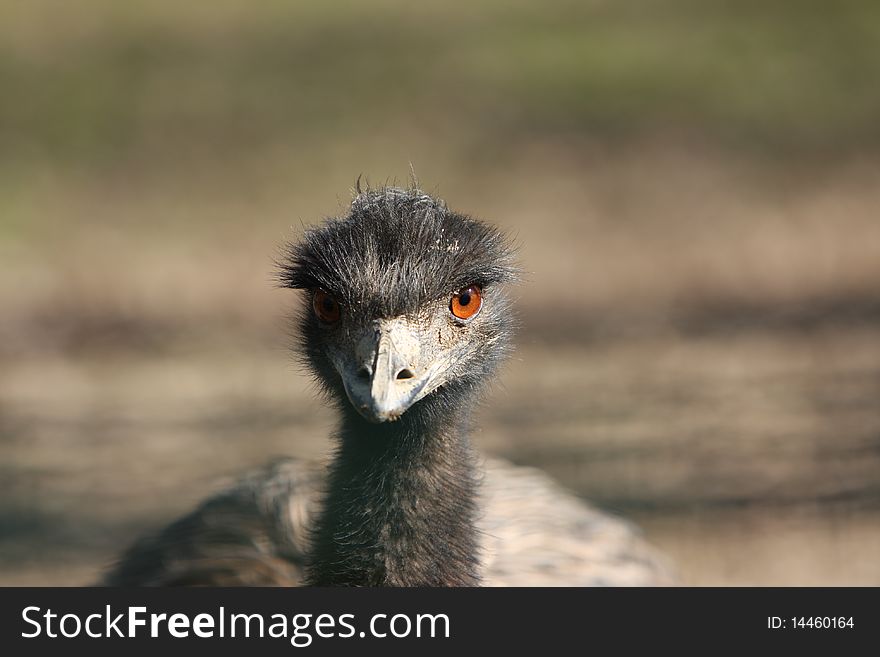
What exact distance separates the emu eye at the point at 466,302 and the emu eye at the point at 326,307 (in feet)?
0.90

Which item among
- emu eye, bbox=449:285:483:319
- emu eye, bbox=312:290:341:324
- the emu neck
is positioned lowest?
the emu neck

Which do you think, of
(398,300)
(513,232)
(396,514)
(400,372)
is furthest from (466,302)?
(513,232)

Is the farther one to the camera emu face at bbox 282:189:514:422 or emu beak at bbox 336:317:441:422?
emu face at bbox 282:189:514:422

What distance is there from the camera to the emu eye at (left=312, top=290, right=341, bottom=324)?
3162mm

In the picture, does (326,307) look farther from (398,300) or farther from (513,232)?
(513,232)

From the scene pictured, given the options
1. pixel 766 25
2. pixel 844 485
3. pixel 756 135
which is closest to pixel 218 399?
pixel 844 485

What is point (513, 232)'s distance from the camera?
25.8 ft

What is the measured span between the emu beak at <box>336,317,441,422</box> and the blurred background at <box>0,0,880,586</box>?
175 centimetres

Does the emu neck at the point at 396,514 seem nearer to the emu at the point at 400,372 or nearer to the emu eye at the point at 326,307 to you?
the emu at the point at 400,372

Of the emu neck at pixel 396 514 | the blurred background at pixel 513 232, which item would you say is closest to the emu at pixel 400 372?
the emu neck at pixel 396 514

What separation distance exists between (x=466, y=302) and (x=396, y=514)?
54cm

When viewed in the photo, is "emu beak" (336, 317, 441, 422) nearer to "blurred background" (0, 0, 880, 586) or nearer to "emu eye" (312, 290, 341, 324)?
"emu eye" (312, 290, 341, 324)

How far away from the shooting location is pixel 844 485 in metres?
5.63

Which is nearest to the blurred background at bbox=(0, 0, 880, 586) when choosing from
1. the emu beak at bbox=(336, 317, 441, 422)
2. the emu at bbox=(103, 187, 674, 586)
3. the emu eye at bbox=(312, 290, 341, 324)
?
the emu at bbox=(103, 187, 674, 586)
